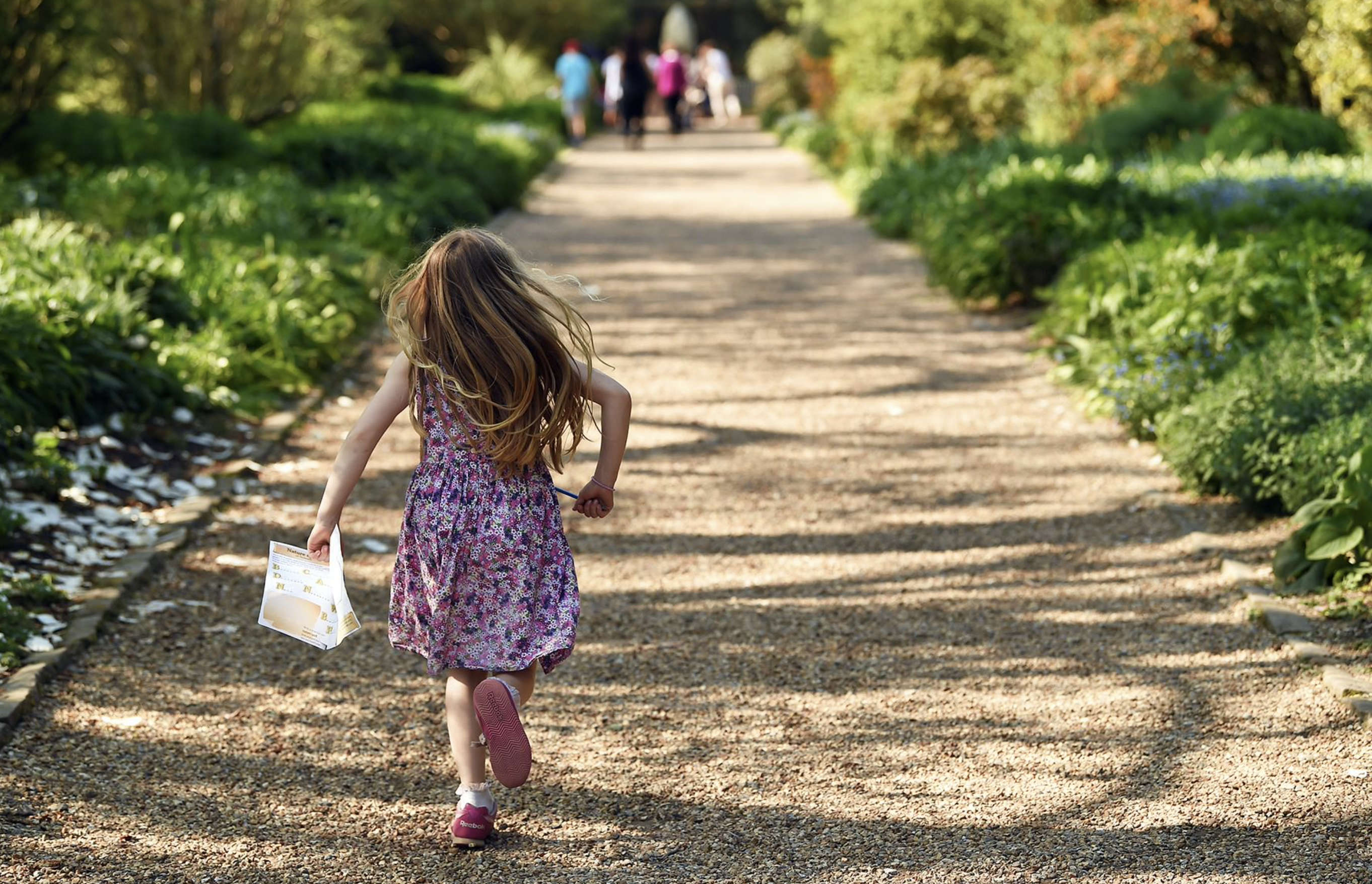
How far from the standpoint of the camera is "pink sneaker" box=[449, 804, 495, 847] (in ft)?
10.6

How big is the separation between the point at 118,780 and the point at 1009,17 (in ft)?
56.6

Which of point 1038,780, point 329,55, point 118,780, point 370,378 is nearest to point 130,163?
point 370,378

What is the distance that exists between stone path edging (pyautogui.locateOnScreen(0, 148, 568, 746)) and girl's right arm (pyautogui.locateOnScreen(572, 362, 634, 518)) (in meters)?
1.67

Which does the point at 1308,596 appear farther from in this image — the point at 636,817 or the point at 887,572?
the point at 636,817

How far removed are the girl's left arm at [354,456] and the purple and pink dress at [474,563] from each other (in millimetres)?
67

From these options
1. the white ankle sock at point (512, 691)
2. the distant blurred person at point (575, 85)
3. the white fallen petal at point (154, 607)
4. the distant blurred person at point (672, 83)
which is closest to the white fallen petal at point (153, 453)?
the white fallen petal at point (154, 607)

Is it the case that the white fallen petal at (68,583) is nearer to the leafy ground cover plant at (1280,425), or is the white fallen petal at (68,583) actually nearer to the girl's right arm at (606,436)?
the girl's right arm at (606,436)

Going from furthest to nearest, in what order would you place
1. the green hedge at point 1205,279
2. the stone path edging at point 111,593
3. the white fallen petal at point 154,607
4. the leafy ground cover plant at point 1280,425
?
the green hedge at point 1205,279 → the leafy ground cover plant at point 1280,425 → the white fallen petal at point 154,607 → the stone path edging at point 111,593

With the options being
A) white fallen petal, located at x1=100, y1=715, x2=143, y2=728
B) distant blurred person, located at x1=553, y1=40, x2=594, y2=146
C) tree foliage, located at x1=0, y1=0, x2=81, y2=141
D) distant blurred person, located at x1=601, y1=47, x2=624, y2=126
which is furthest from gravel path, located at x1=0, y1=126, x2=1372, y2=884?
distant blurred person, located at x1=601, y1=47, x2=624, y2=126

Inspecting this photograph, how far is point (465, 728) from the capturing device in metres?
3.20

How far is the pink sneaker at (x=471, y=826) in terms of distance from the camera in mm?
3238

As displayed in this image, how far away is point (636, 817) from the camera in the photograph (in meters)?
3.46

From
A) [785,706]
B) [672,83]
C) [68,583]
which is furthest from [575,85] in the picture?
[785,706]

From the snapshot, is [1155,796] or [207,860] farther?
[1155,796]
